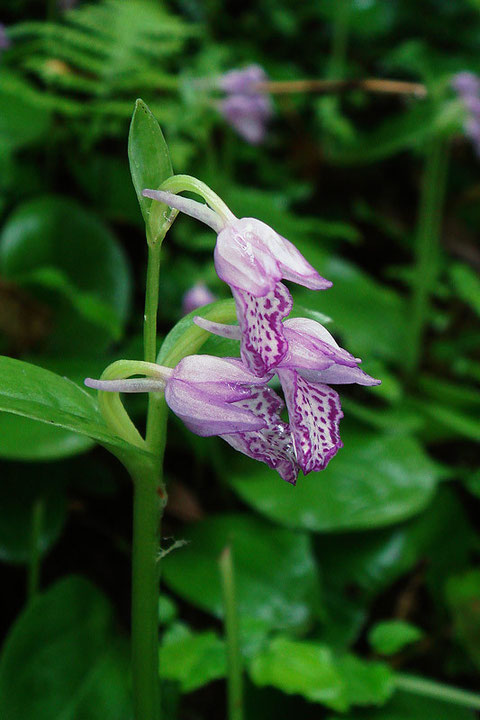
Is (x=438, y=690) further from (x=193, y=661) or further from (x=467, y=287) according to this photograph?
(x=467, y=287)

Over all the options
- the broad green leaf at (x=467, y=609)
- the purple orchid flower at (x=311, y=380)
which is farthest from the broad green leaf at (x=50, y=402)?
the broad green leaf at (x=467, y=609)

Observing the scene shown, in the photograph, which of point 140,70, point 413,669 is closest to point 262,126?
point 140,70

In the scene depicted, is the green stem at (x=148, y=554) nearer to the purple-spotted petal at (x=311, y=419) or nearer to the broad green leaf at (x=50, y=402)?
the broad green leaf at (x=50, y=402)

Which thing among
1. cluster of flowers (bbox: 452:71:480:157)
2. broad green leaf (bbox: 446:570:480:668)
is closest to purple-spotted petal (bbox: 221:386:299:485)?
broad green leaf (bbox: 446:570:480:668)

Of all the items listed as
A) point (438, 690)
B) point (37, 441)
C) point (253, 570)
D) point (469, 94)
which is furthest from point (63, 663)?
point (469, 94)

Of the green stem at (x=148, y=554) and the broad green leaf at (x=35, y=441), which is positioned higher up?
the broad green leaf at (x=35, y=441)

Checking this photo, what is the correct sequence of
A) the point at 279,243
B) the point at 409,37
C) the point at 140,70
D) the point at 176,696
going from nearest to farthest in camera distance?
the point at 279,243, the point at 176,696, the point at 140,70, the point at 409,37

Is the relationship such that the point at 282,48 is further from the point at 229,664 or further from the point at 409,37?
the point at 229,664
